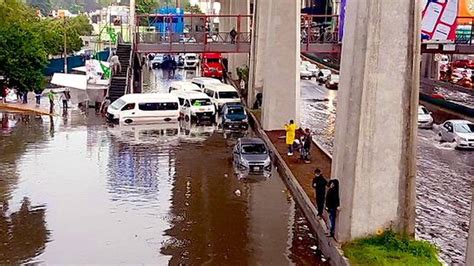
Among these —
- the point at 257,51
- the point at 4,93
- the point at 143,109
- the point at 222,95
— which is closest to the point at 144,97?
the point at 143,109

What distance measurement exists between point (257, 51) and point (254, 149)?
14.7m

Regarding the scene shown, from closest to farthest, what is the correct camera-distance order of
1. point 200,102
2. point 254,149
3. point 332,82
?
point 254,149 → point 200,102 → point 332,82

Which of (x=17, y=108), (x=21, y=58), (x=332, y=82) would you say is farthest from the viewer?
(x=332, y=82)

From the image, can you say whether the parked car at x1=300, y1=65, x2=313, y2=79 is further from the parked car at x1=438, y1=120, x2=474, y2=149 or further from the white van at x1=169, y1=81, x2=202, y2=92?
the parked car at x1=438, y1=120, x2=474, y2=149

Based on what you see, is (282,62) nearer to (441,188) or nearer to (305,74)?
(441,188)

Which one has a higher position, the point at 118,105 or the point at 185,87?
the point at 185,87

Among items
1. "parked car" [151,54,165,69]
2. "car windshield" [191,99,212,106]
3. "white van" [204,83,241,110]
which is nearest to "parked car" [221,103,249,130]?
"car windshield" [191,99,212,106]

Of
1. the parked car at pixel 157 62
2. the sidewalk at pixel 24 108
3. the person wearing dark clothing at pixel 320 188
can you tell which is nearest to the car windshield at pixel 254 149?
the person wearing dark clothing at pixel 320 188

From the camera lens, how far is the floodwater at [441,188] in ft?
56.4

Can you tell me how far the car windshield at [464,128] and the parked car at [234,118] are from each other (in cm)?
1024

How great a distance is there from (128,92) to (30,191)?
2145 centimetres

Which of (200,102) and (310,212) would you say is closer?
(310,212)

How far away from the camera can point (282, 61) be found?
30.8 metres

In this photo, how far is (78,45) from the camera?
75.4 meters
